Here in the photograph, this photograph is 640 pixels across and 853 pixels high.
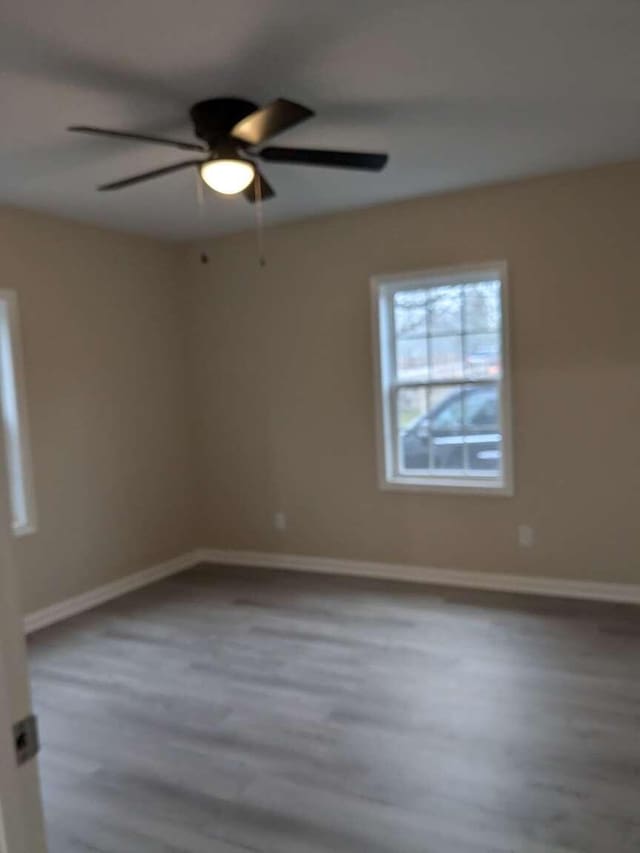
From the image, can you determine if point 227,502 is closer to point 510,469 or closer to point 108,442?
point 108,442

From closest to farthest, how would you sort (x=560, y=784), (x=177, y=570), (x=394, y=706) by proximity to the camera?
(x=560, y=784), (x=394, y=706), (x=177, y=570)

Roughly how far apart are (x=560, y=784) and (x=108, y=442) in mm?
3583

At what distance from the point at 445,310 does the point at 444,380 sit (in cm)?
47

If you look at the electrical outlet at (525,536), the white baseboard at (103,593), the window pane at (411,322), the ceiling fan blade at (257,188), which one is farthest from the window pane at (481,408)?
the white baseboard at (103,593)

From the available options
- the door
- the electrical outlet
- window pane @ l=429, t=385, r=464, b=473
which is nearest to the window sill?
window pane @ l=429, t=385, r=464, b=473

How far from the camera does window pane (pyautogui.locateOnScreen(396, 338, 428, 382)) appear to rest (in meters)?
4.62

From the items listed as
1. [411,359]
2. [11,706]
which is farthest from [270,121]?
[411,359]

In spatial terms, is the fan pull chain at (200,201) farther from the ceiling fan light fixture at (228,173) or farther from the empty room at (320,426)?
the ceiling fan light fixture at (228,173)

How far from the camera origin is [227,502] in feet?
17.8

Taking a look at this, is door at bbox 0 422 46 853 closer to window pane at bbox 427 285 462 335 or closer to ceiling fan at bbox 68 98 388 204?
ceiling fan at bbox 68 98 388 204

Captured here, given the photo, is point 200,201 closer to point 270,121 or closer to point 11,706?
point 270,121

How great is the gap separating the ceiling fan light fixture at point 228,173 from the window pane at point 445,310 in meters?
2.03

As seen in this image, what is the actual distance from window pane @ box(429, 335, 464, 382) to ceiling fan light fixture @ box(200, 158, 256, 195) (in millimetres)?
2115

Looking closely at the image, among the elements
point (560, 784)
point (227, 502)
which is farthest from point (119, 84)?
point (227, 502)
